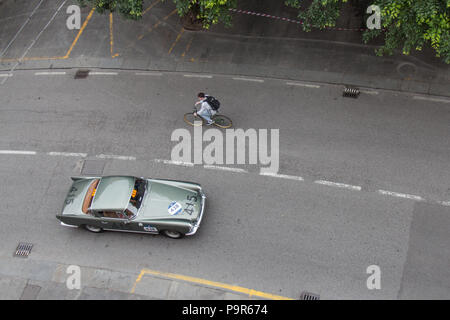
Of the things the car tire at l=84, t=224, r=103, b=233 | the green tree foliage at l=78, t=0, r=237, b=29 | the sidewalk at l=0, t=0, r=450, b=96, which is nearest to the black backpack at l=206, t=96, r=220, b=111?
the green tree foliage at l=78, t=0, r=237, b=29

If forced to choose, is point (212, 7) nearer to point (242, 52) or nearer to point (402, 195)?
point (242, 52)

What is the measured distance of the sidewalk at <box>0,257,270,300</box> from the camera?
9992 millimetres

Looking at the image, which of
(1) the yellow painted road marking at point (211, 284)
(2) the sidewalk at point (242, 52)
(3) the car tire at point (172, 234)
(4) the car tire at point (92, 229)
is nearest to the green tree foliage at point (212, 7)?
(2) the sidewalk at point (242, 52)

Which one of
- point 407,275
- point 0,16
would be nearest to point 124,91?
point 0,16

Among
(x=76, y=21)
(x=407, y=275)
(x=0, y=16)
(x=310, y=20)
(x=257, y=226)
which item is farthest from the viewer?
(x=0, y=16)

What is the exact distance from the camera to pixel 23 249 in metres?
11.4

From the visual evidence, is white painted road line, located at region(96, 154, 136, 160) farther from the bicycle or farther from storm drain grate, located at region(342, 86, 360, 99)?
storm drain grate, located at region(342, 86, 360, 99)

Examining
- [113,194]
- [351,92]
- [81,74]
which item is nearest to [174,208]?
[113,194]

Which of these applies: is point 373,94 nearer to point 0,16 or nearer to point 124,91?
point 124,91

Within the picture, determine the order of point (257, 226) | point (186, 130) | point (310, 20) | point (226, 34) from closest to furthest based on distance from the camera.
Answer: point (257, 226)
point (310, 20)
point (186, 130)
point (226, 34)

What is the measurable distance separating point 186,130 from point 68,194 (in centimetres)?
437
